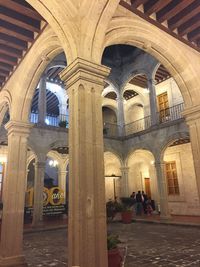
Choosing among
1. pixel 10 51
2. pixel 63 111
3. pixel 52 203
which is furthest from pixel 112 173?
pixel 10 51

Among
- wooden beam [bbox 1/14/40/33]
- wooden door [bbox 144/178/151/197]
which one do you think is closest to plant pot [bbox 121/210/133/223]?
wooden door [bbox 144/178/151/197]

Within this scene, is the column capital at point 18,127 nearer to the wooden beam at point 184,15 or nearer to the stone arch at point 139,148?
the wooden beam at point 184,15

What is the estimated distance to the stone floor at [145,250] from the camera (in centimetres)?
532

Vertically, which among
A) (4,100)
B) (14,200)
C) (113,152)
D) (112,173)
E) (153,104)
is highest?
(153,104)

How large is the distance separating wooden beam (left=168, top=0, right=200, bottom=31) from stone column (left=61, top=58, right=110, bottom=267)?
2281mm

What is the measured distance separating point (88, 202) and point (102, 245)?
597 mm

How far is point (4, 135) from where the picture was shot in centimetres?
1238

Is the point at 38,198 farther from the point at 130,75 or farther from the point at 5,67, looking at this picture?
the point at 130,75

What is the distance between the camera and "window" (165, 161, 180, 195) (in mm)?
15980

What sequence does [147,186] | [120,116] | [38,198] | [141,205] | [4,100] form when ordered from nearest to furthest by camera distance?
1. [4,100]
2. [38,198]
3. [141,205]
4. [120,116]
5. [147,186]

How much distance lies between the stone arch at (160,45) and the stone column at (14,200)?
10.5ft

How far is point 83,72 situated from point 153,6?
2.19 meters

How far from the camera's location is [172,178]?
53.3 ft

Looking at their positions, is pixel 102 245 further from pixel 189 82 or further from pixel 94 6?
pixel 189 82
